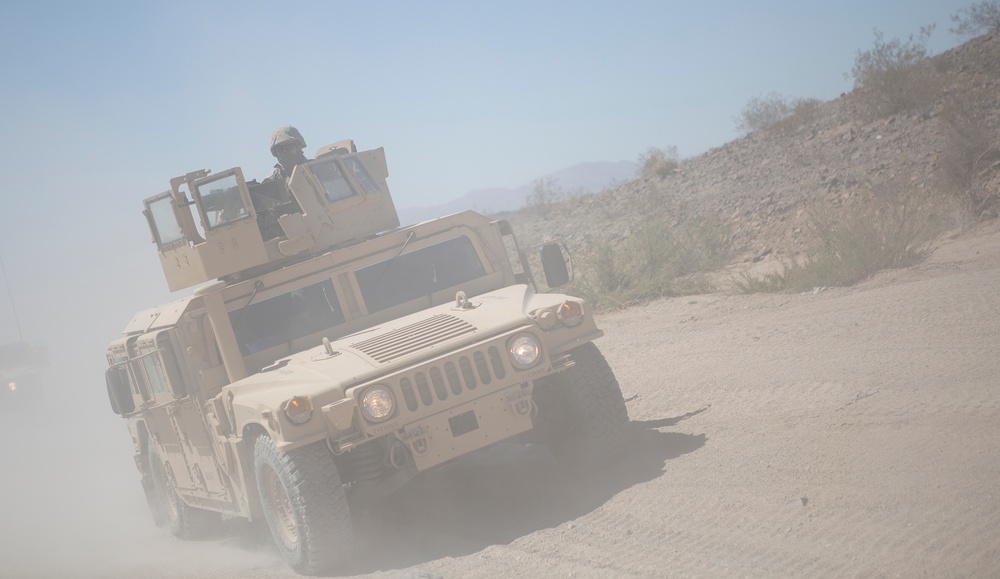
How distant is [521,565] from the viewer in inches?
207

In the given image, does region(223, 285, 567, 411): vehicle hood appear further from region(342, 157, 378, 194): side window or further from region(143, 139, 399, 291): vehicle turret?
region(342, 157, 378, 194): side window

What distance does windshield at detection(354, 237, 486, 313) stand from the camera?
730 centimetres

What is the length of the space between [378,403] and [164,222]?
336 centimetres

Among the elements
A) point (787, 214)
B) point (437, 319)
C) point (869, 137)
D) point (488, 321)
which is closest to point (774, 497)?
point (488, 321)

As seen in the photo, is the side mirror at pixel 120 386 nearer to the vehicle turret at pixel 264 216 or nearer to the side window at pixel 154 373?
the side window at pixel 154 373

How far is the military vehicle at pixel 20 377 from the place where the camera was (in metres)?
25.5

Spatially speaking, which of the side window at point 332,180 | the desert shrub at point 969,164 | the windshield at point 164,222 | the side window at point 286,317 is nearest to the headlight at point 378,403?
the side window at point 286,317

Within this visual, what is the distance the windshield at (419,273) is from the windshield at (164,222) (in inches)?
66.5

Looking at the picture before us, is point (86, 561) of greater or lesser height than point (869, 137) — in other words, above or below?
below

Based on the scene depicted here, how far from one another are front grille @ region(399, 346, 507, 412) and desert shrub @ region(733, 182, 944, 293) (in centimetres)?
718

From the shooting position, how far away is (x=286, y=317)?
23.2ft

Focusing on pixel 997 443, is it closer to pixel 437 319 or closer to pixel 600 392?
pixel 600 392

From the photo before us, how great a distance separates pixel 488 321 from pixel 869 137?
15.3m

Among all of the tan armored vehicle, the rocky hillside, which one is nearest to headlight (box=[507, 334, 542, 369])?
the tan armored vehicle
